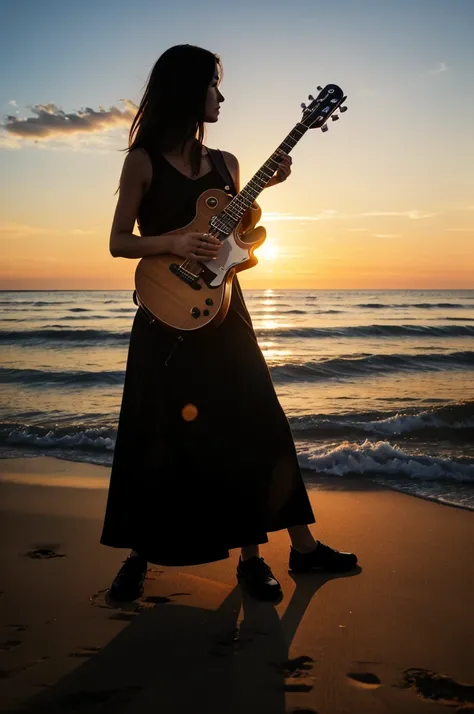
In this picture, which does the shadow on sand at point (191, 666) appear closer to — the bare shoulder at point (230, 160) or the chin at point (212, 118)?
the bare shoulder at point (230, 160)

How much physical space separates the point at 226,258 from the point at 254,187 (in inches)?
12.2

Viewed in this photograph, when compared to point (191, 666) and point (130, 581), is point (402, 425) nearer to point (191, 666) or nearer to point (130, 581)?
point (130, 581)

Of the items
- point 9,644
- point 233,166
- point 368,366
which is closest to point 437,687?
point 9,644

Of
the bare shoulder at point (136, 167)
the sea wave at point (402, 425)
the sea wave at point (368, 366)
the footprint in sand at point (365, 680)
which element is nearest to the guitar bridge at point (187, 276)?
the bare shoulder at point (136, 167)

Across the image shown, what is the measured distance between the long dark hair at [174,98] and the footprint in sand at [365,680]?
1977mm

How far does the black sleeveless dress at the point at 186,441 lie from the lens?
2531 mm

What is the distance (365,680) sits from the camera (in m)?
2.03

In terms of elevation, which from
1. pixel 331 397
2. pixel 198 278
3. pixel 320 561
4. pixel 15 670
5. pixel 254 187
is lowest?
pixel 15 670

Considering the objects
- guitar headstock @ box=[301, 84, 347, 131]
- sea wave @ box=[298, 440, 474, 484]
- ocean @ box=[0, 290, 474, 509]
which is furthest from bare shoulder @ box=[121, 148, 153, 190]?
sea wave @ box=[298, 440, 474, 484]

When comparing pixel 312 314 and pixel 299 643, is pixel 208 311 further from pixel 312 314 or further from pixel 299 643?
pixel 312 314

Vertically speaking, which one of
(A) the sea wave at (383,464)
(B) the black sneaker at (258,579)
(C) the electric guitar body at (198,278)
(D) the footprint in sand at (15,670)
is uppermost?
(C) the electric guitar body at (198,278)

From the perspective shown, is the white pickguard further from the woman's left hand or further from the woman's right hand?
the woman's left hand

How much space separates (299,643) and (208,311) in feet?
3.99

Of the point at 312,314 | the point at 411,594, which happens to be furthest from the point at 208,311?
the point at 312,314
